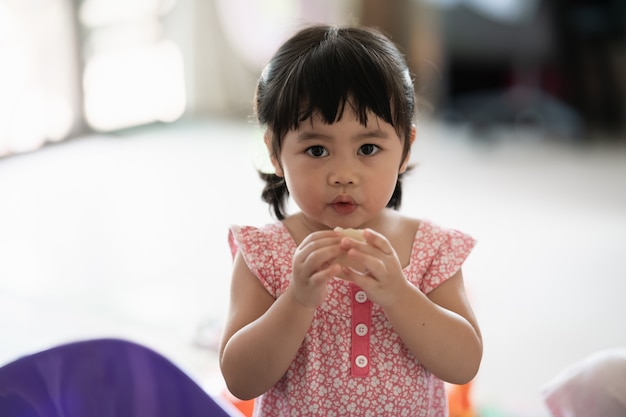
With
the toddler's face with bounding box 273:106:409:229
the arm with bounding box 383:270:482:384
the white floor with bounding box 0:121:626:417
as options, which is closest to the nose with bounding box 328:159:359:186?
the toddler's face with bounding box 273:106:409:229

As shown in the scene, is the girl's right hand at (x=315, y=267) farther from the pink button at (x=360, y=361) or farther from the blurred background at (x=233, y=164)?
the blurred background at (x=233, y=164)

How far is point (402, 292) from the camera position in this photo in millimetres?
762

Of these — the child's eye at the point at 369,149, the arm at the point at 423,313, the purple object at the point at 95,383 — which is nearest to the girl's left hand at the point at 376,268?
the arm at the point at 423,313

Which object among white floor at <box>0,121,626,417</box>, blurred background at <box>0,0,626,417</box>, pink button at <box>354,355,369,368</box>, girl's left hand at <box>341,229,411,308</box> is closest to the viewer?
girl's left hand at <box>341,229,411,308</box>

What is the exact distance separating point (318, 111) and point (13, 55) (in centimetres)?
278

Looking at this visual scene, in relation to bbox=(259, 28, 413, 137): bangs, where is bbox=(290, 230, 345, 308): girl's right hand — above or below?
below

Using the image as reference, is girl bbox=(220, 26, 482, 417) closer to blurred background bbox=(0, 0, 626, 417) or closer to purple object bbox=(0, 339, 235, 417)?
purple object bbox=(0, 339, 235, 417)

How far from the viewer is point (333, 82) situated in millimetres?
776

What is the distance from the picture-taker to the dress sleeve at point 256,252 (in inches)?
33.8

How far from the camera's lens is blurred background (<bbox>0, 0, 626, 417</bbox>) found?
178 cm

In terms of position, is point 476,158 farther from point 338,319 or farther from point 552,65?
point 338,319

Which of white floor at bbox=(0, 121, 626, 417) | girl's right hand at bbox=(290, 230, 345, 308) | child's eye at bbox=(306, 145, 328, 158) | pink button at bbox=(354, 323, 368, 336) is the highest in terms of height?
child's eye at bbox=(306, 145, 328, 158)

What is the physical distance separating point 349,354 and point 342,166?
0.21 metres

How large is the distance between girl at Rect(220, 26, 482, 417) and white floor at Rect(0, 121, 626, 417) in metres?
0.24
